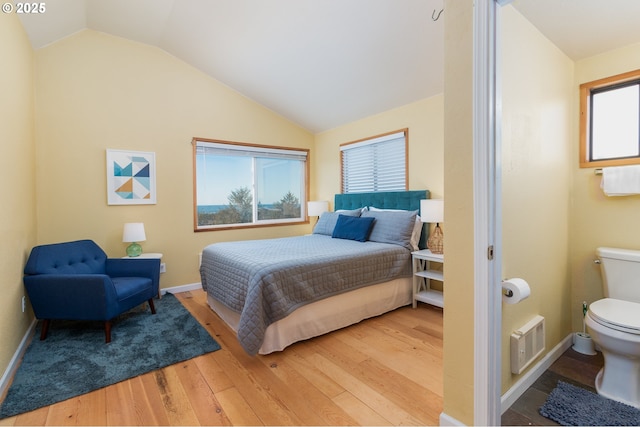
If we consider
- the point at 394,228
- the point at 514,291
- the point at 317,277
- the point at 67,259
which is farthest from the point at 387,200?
the point at 67,259

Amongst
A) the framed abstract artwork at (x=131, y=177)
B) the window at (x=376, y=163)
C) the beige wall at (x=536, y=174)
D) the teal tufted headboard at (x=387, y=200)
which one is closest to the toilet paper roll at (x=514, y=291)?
the beige wall at (x=536, y=174)

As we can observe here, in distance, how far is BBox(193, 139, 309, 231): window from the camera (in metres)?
4.23

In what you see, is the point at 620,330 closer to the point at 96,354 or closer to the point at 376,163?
the point at 376,163

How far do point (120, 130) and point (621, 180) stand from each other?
4.73m

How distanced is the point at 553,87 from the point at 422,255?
5.79 ft

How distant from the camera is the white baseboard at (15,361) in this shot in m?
1.90

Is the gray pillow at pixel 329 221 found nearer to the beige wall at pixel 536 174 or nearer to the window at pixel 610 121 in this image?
the beige wall at pixel 536 174

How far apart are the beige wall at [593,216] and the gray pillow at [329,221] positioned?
87.8 inches

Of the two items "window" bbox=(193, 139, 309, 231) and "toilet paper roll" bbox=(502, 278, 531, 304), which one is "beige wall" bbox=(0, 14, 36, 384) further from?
"toilet paper roll" bbox=(502, 278, 531, 304)

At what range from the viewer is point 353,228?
11.9 feet

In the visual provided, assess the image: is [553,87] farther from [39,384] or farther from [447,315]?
[39,384]

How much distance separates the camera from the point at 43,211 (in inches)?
125

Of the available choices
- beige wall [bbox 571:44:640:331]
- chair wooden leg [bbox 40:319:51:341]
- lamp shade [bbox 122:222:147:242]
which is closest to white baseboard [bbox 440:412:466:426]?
beige wall [bbox 571:44:640:331]

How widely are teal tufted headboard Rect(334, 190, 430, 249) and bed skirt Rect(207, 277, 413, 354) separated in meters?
0.73
